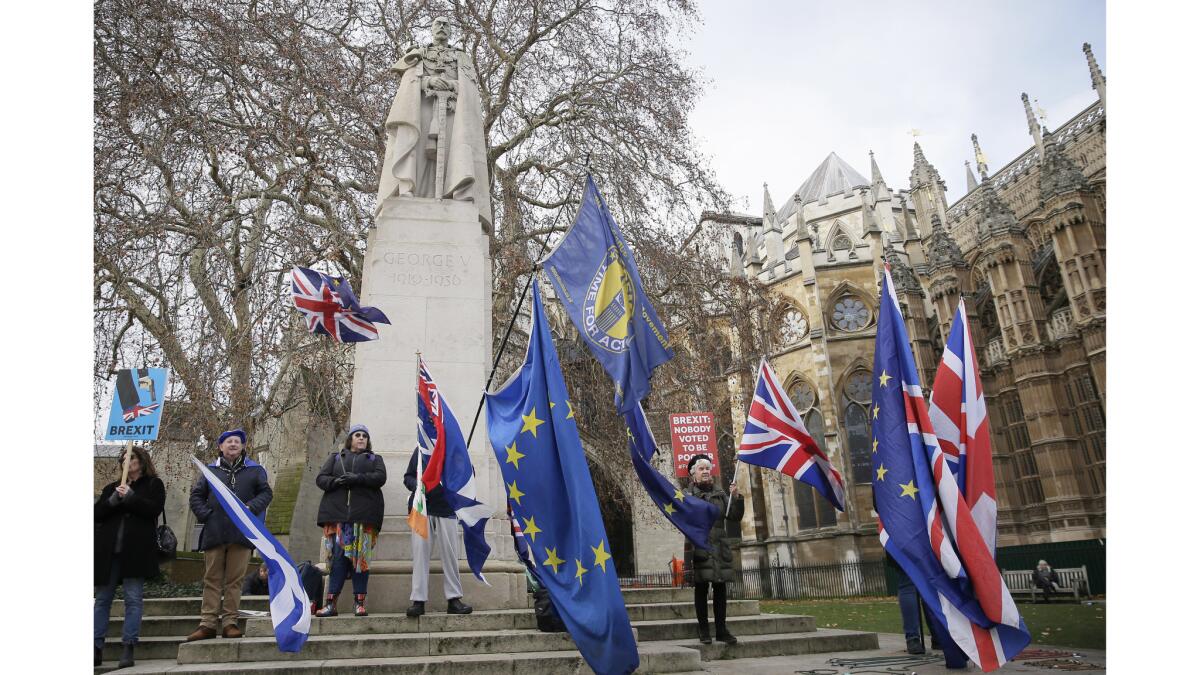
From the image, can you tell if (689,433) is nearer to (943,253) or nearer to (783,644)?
(783,644)

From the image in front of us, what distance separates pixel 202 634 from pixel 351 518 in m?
1.23

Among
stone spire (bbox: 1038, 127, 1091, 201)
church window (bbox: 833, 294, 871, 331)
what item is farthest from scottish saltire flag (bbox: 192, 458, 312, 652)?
church window (bbox: 833, 294, 871, 331)

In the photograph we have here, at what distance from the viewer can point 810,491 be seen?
30406mm

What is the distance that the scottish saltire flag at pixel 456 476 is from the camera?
5094 millimetres

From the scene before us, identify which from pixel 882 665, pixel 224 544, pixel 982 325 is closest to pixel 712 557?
pixel 882 665

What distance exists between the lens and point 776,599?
25.6 m

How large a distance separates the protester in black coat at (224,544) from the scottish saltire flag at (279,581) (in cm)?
40

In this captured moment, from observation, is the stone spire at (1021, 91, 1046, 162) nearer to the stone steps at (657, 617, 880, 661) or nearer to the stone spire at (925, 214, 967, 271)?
the stone spire at (925, 214, 967, 271)

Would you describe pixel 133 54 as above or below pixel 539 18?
below

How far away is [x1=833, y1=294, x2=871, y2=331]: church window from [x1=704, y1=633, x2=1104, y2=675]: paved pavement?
28.3 m

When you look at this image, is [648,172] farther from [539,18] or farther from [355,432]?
[355,432]

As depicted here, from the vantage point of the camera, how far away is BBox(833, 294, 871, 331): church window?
3319 centimetres

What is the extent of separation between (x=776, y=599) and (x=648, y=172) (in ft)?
57.9

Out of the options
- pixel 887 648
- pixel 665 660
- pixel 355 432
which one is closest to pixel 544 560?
pixel 665 660
